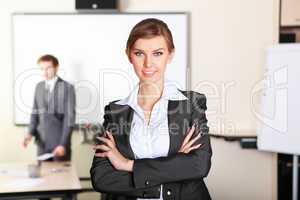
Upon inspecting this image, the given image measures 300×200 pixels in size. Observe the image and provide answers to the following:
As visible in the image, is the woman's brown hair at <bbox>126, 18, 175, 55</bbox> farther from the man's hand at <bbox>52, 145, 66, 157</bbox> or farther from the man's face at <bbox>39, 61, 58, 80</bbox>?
the man's hand at <bbox>52, 145, 66, 157</bbox>

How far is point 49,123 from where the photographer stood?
3141 mm

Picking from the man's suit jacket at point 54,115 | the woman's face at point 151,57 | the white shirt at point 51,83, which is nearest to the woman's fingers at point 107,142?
the woman's face at point 151,57

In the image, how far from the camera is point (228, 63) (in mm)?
2994

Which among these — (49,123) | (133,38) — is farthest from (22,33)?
(133,38)

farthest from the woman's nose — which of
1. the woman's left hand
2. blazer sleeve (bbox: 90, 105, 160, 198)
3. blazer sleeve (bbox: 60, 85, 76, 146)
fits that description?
blazer sleeve (bbox: 60, 85, 76, 146)

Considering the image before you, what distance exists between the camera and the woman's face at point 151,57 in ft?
7.70

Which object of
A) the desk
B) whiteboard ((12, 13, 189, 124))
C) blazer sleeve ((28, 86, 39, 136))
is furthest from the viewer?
blazer sleeve ((28, 86, 39, 136))

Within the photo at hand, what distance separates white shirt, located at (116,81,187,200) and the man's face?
A: 0.95 meters

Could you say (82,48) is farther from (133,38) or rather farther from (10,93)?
(133,38)

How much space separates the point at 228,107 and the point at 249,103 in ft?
0.54

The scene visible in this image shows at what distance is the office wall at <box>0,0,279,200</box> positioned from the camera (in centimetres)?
295

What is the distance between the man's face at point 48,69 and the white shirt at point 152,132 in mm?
952

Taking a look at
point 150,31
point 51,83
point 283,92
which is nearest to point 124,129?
point 150,31

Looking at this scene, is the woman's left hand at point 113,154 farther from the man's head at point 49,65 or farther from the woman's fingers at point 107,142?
the man's head at point 49,65
